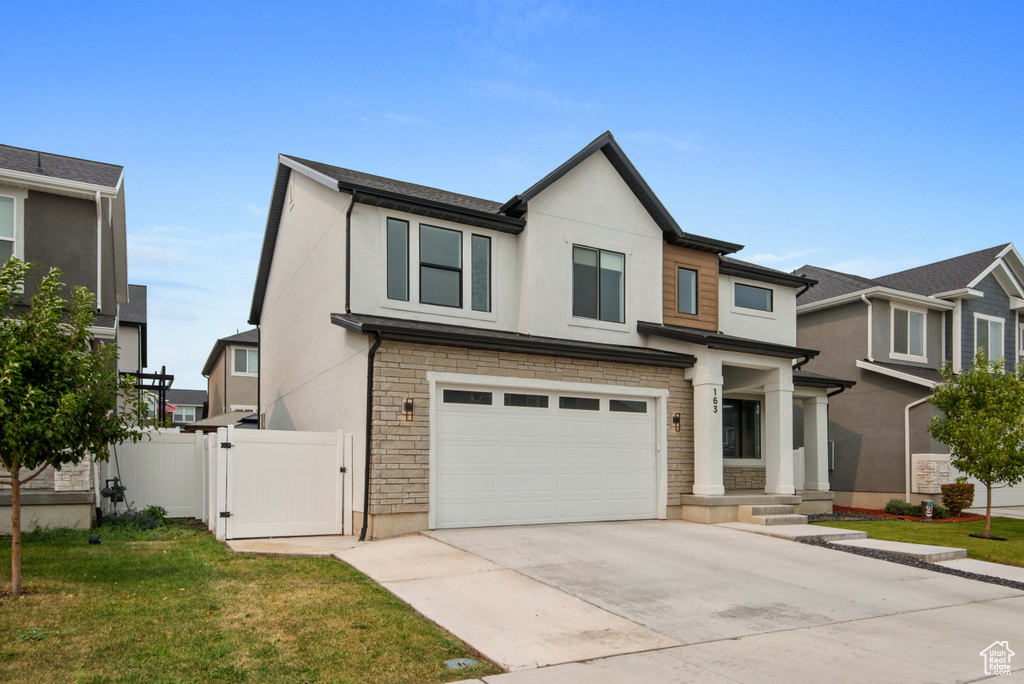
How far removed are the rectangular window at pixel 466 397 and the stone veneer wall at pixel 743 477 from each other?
323 inches

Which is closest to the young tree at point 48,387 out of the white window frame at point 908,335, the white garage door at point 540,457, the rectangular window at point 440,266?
the white garage door at point 540,457

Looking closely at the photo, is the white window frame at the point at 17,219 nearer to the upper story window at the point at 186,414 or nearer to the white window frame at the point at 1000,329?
the white window frame at the point at 1000,329

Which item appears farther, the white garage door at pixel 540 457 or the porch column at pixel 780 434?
the porch column at pixel 780 434

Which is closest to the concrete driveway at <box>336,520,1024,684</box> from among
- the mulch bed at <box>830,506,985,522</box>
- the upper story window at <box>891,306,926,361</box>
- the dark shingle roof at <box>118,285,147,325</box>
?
the mulch bed at <box>830,506,985,522</box>

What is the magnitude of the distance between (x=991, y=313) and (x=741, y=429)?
12621 mm

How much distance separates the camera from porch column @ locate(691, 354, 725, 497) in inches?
575

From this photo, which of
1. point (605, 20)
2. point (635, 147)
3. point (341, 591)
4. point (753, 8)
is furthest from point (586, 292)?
point (341, 591)

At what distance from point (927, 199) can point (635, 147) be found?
6275 mm

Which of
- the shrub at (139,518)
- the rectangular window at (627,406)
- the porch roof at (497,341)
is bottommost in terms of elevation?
the shrub at (139,518)

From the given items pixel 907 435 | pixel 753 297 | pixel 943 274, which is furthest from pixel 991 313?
pixel 753 297

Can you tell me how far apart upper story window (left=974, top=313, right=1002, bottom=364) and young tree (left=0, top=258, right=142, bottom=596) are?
25793 millimetres

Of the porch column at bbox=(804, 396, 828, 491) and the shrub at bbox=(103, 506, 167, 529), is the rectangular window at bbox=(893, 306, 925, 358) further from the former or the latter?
the shrub at bbox=(103, 506, 167, 529)

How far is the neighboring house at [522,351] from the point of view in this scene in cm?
1216

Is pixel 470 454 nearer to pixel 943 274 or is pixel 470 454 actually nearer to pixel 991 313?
pixel 943 274
